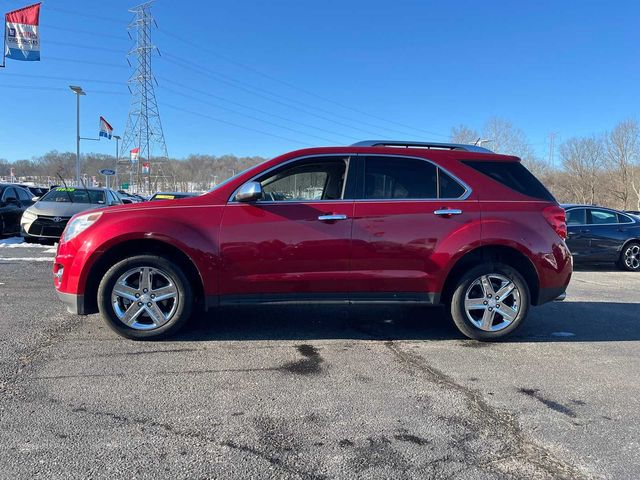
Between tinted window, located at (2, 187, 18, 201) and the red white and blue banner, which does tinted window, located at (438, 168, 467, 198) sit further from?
the red white and blue banner

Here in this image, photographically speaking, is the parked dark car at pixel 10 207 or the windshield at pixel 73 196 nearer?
the windshield at pixel 73 196

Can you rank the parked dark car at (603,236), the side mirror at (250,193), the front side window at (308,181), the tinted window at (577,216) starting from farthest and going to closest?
the tinted window at (577,216)
the parked dark car at (603,236)
the front side window at (308,181)
the side mirror at (250,193)

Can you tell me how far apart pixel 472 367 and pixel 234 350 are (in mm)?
2134

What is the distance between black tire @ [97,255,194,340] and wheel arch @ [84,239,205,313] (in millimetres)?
113

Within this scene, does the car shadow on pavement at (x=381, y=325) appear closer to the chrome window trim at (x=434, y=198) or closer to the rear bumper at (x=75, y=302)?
the rear bumper at (x=75, y=302)

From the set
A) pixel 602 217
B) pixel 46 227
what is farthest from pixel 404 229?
pixel 46 227

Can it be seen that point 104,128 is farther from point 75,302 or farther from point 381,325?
point 381,325

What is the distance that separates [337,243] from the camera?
4.33 m

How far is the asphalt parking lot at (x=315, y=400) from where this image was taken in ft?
8.13

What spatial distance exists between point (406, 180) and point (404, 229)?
21.0 inches

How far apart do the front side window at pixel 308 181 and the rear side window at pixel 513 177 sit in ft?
4.40

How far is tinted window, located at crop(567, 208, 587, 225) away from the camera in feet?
34.5

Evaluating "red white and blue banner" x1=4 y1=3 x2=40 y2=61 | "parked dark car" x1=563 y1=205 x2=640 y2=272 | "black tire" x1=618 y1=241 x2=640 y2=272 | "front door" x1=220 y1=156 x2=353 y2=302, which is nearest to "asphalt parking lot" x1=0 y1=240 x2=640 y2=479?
"front door" x1=220 y1=156 x2=353 y2=302

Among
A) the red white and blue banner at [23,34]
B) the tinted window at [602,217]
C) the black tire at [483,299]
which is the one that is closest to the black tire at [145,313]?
the black tire at [483,299]
